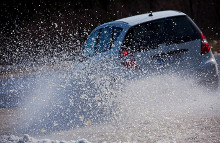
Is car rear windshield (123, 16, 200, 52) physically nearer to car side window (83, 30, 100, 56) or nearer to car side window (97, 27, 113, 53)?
car side window (97, 27, 113, 53)

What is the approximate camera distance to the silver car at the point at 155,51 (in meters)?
6.88

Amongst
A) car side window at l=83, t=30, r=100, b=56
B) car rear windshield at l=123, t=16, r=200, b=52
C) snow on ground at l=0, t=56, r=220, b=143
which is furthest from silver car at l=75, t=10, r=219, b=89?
car side window at l=83, t=30, r=100, b=56

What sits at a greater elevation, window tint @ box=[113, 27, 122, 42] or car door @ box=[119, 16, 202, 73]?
window tint @ box=[113, 27, 122, 42]

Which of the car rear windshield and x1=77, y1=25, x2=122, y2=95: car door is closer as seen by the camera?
the car rear windshield

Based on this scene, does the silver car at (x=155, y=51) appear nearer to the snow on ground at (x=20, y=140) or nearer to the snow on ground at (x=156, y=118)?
the snow on ground at (x=156, y=118)

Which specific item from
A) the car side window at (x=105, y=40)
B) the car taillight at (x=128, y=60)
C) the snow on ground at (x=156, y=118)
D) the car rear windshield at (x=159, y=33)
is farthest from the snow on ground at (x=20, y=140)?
the car side window at (x=105, y=40)

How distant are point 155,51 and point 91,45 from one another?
213 centimetres

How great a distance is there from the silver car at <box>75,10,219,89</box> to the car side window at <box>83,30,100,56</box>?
734mm

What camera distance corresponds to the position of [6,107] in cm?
970

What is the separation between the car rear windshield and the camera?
6945 mm

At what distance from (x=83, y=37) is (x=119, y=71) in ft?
73.5

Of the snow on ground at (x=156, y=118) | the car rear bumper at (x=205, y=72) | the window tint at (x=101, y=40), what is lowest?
the snow on ground at (x=156, y=118)

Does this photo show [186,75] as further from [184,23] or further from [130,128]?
[130,128]

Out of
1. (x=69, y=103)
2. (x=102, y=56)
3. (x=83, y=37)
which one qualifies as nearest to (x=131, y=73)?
(x=102, y=56)
